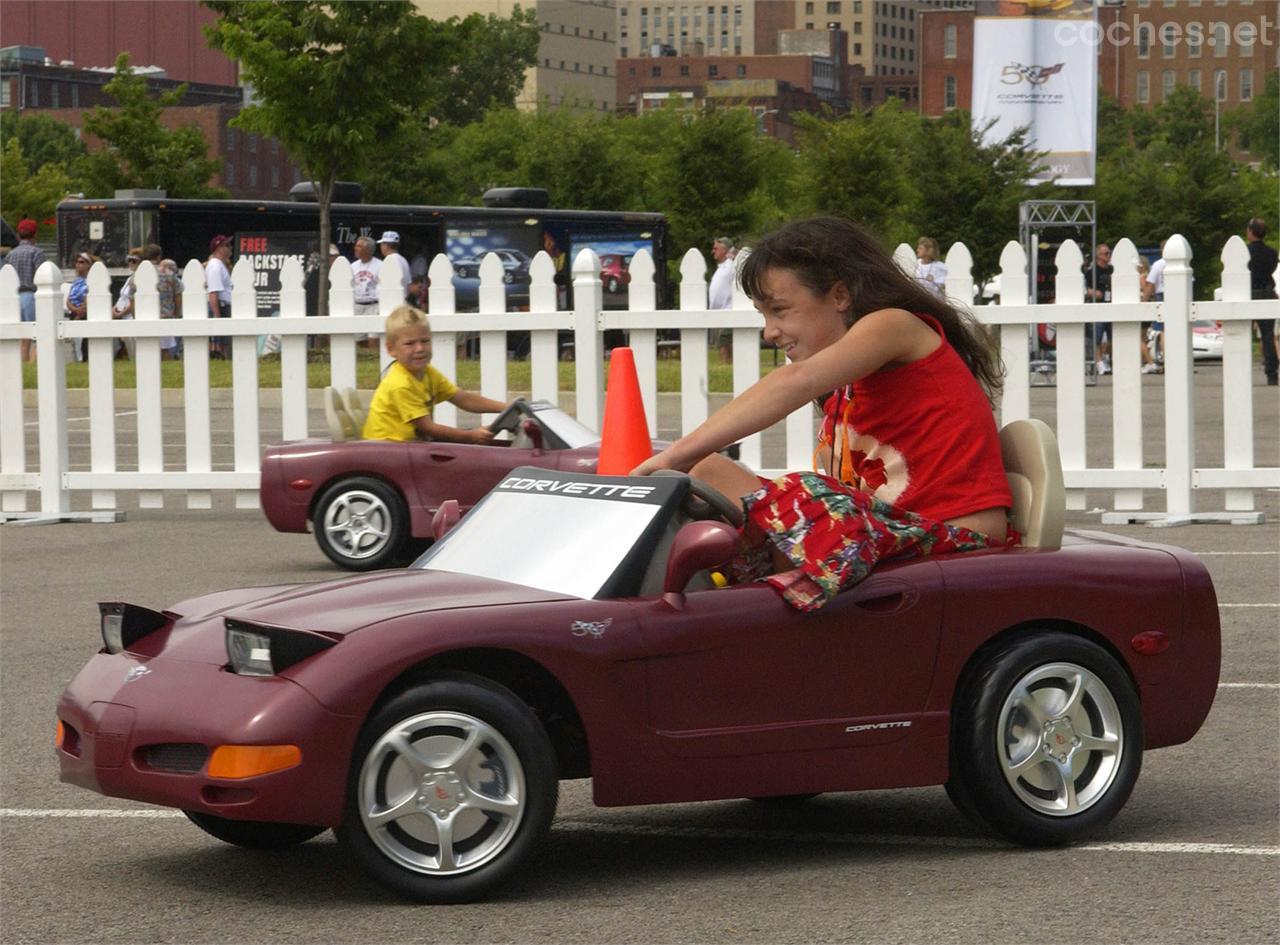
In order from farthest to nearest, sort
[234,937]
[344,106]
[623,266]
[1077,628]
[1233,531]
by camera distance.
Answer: [623,266]
[344,106]
[1233,531]
[1077,628]
[234,937]

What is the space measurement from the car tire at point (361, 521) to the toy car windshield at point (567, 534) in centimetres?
558

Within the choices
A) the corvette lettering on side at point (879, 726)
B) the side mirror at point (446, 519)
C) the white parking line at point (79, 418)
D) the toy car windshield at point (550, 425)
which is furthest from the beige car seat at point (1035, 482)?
the white parking line at point (79, 418)

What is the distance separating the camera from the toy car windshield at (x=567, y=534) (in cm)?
498

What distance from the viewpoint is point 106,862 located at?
525 centimetres

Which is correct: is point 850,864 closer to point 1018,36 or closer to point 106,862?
point 106,862

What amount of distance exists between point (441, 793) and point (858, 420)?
163 centimetres

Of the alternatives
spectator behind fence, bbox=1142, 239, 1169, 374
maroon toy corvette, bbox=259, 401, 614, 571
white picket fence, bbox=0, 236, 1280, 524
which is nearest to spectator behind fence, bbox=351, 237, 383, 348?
white picket fence, bbox=0, 236, 1280, 524

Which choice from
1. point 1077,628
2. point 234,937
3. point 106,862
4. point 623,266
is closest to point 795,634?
point 1077,628

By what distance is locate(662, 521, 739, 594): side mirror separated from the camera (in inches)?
191

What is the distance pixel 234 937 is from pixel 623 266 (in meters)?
41.0

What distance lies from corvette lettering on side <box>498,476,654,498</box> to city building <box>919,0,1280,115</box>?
141m

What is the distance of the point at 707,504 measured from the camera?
17.1 feet

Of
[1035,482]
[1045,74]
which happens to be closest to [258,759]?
[1035,482]

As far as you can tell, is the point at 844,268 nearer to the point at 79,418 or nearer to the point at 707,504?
the point at 707,504
